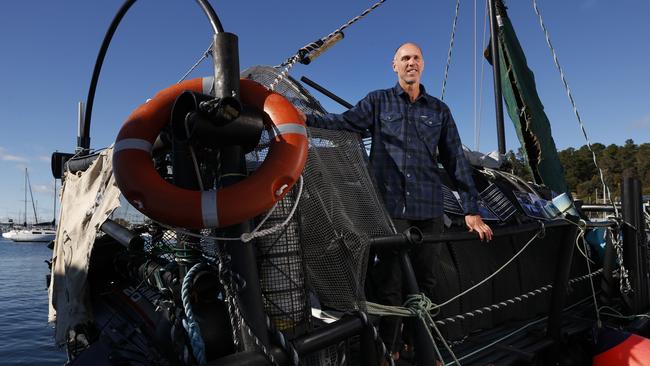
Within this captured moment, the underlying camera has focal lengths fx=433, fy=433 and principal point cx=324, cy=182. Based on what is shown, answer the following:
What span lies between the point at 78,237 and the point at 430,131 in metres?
3.02

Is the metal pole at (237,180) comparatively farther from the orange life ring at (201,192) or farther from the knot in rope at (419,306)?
the knot in rope at (419,306)

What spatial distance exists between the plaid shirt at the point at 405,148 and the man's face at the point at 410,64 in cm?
10

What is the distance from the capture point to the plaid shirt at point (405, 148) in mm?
2912

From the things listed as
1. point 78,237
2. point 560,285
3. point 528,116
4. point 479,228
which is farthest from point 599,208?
point 78,237

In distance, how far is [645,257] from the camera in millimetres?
5035

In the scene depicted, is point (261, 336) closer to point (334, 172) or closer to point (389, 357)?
point (389, 357)

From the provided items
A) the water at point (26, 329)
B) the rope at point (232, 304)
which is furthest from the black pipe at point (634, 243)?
the water at point (26, 329)

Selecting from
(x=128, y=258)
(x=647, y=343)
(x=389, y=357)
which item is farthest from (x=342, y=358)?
(x=647, y=343)

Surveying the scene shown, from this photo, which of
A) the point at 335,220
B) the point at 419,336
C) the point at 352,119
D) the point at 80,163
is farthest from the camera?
the point at 80,163

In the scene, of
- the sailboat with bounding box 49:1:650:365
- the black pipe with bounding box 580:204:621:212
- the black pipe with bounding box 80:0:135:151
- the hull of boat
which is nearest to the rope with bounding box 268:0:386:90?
the sailboat with bounding box 49:1:650:365

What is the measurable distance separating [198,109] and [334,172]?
0.95 meters

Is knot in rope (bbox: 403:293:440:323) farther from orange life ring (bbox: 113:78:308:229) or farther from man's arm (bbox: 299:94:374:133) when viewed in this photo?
man's arm (bbox: 299:94:374:133)

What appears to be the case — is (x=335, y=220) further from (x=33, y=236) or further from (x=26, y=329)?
(x=33, y=236)

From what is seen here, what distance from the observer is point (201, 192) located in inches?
63.6
